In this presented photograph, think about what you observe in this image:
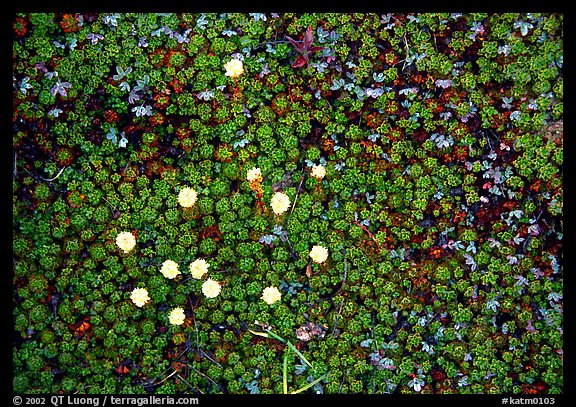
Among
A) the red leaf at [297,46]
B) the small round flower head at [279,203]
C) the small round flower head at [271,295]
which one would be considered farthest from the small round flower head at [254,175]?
the red leaf at [297,46]

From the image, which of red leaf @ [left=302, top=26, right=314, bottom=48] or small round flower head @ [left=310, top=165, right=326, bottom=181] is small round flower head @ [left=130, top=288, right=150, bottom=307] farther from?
red leaf @ [left=302, top=26, right=314, bottom=48]

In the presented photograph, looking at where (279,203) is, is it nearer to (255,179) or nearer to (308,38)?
(255,179)

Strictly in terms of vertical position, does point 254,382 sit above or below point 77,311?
below

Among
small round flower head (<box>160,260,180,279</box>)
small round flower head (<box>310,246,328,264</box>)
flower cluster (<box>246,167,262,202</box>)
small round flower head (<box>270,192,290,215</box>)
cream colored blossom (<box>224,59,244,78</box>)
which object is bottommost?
small round flower head (<box>160,260,180,279</box>)

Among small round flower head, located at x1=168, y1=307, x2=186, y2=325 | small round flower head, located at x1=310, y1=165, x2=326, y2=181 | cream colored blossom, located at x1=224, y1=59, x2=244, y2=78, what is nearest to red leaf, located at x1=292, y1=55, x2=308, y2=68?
cream colored blossom, located at x1=224, y1=59, x2=244, y2=78

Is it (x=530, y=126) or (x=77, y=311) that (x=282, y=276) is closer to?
(x=77, y=311)

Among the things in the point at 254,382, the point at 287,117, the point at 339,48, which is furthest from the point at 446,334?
the point at 339,48

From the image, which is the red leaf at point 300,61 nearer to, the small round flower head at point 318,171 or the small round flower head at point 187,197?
the small round flower head at point 318,171
